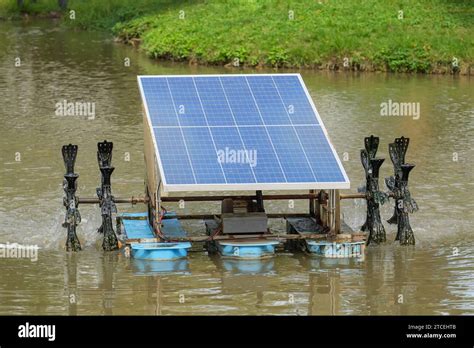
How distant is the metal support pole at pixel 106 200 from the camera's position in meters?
27.3

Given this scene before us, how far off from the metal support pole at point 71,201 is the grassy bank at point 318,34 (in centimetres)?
2589

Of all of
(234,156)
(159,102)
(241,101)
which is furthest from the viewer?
(241,101)

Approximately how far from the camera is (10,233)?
2927 cm

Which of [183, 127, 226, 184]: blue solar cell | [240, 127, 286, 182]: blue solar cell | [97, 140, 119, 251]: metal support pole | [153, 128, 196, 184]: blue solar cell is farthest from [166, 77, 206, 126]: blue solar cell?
[97, 140, 119, 251]: metal support pole

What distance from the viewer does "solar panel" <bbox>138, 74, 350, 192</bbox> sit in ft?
84.7

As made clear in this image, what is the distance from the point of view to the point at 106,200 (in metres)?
27.3

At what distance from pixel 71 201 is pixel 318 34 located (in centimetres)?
2819

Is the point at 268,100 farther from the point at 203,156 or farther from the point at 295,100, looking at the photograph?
the point at 203,156

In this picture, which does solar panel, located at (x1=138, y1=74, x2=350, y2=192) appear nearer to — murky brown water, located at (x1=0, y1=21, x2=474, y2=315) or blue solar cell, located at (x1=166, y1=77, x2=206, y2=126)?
blue solar cell, located at (x1=166, y1=77, x2=206, y2=126)

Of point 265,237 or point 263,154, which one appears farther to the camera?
point 265,237

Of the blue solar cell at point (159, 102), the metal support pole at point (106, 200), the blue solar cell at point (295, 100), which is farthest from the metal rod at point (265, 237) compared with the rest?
the blue solar cell at point (295, 100)

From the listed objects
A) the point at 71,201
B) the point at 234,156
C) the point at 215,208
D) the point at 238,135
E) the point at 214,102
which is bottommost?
the point at 215,208

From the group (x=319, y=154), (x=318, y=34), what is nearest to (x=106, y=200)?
(x=319, y=154)

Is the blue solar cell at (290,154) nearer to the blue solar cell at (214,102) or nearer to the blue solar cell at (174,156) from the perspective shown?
the blue solar cell at (214,102)
